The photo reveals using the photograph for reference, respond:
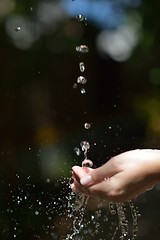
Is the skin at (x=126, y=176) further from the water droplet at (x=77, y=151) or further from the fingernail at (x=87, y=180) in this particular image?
the water droplet at (x=77, y=151)

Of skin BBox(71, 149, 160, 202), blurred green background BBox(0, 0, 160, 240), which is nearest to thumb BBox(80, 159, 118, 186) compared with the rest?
skin BBox(71, 149, 160, 202)

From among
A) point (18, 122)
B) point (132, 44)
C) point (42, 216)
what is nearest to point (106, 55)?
point (132, 44)

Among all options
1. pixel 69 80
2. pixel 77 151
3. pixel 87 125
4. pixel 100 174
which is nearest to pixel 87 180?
pixel 100 174

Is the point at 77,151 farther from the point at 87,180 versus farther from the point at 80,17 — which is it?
the point at 87,180

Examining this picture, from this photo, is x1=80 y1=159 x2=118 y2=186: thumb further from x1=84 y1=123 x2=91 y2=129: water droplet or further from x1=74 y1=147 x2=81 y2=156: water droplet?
x1=84 y1=123 x2=91 y2=129: water droplet

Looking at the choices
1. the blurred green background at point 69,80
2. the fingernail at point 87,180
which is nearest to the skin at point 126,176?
the fingernail at point 87,180

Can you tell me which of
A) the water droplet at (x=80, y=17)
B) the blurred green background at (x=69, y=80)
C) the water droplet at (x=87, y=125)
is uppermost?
the water droplet at (x=80, y=17)

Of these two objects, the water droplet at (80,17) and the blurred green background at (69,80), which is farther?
the water droplet at (80,17)

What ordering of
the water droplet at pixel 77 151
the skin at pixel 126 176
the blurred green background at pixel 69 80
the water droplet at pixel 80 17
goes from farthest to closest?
the water droplet at pixel 80 17
the blurred green background at pixel 69 80
the water droplet at pixel 77 151
the skin at pixel 126 176
